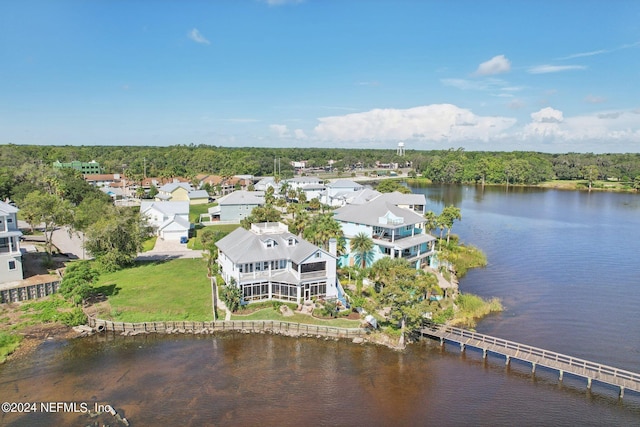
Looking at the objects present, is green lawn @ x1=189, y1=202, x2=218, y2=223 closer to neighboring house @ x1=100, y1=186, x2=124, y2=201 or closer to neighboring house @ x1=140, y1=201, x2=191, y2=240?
neighboring house @ x1=140, y1=201, x2=191, y2=240

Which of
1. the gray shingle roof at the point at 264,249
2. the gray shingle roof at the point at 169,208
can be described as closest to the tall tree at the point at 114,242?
the gray shingle roof at the point at 264,249

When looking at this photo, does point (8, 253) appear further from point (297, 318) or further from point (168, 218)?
point (297, 318)

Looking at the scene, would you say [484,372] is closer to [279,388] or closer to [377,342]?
[377,342]

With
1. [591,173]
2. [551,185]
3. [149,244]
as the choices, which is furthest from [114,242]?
[591,173]

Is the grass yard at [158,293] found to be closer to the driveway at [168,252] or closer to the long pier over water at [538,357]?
the driveway at [168,252]

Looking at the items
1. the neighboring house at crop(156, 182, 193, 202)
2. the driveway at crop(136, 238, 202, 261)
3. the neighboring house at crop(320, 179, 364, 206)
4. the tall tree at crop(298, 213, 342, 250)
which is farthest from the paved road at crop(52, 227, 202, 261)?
the neighboring house at crop(320, 179, 364, 206)

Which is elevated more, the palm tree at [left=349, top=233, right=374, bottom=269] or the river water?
the palm tree at [left=349, top=233, right=374, bottom=269]
